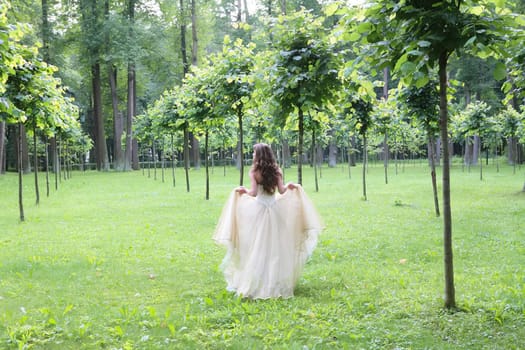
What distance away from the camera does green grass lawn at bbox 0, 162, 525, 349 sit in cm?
448

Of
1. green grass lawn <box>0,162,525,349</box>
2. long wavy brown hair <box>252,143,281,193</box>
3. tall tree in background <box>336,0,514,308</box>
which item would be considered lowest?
green grass lawn <box>0,162,525,349</box>

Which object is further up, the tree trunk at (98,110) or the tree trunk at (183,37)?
the tree trunk at (183,37)

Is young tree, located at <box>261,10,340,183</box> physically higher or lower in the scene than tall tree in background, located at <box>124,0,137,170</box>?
lower

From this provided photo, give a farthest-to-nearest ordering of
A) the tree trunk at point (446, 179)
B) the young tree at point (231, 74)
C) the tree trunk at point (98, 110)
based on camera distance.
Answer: the tree trunk at point (98, 110)
the young tree at point (231, 74)
the tree trunk at point (446, 179)

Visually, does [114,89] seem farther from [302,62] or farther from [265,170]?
[265,170]

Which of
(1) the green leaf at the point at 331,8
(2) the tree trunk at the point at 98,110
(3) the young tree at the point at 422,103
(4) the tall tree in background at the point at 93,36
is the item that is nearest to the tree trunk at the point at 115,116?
(2) the tree trunk at the point at 98,110

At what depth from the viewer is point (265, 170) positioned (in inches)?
234

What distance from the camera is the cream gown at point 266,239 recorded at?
5.82 meters

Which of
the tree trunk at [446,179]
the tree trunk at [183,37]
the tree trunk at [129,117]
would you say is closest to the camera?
the tree trunk at [446,179]

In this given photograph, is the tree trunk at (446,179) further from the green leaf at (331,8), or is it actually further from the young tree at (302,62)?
the young tree at (302,62)

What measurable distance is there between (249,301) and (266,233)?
83 centimetres

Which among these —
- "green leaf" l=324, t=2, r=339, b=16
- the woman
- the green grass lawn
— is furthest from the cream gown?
"green leaf" l=324, t=2, r=339, b=16

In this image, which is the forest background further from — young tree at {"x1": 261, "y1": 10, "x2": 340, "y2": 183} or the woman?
the woman

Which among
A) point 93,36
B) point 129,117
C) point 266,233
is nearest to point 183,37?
point 93,36
